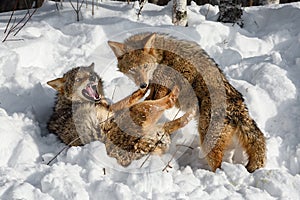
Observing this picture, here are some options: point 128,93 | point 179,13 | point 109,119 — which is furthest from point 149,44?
point 179,13

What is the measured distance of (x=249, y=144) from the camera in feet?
15.0

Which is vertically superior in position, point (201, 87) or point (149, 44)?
point (149, 44)

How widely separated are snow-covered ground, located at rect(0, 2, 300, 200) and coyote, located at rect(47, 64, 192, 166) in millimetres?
180

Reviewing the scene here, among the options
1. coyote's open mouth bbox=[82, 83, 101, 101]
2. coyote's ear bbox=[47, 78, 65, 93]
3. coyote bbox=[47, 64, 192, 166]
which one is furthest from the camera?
coyote's ear bbox=[47, 78, 65, 93]

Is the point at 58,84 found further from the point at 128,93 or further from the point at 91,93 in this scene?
the point at 128,93

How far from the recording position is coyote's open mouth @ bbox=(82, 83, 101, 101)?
4.93 m

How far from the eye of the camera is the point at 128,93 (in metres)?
5.61

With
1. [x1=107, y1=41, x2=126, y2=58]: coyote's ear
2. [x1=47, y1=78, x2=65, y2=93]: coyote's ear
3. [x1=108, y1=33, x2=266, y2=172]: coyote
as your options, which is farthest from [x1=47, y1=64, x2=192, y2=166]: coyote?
[x1=107, y1=41, x2=126, y2=58]: coyote's ear

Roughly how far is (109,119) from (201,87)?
987 millimetres

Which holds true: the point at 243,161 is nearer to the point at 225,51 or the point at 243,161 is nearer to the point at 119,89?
the point at 119,89

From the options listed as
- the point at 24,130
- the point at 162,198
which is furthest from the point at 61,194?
the point at 24,130

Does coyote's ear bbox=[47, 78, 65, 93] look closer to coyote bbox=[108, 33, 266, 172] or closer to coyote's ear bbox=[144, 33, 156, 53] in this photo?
coyote bbox=[108, 33, 266, 172]

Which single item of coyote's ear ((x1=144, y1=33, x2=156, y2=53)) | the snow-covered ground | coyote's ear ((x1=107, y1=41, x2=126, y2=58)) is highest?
coyote's ear ((x1=144, y1=33, x2=156, y2=53))

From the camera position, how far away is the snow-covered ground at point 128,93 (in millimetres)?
3824
